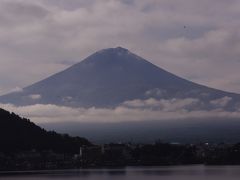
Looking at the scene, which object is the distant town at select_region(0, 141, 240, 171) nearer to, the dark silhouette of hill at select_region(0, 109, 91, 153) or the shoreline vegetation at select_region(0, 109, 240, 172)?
the shoreline vegetation at select_region(0, 109, 240, 172)

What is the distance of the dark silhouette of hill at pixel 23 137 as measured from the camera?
51.4 m

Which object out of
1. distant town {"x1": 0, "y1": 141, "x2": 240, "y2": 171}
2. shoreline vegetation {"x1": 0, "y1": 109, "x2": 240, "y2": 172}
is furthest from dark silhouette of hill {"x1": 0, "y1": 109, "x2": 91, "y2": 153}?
distant town {"x1": 0, "y1": 141, "x2": 240, "y2": 171}

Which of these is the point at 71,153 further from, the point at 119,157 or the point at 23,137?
the point at 23,137

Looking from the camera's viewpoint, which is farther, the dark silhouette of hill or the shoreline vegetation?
the dark silhouette of hill

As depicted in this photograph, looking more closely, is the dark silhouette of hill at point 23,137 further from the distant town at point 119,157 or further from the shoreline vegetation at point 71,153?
the distant town at point 119,157

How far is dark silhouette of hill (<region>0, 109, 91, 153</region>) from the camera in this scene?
2025 inches

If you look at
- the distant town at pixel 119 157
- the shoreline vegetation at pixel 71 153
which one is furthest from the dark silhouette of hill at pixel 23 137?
the distant town at pixel 119 157

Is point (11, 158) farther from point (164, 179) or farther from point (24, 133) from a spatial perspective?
point (164, 179)

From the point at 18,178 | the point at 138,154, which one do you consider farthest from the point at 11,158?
the point at 18,178

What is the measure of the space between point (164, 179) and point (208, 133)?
60.2 meters

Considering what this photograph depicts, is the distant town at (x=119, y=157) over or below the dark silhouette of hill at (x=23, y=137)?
below

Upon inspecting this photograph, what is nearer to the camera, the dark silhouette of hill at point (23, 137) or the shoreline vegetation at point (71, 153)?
the shoreline vegetation at point (71, 153)

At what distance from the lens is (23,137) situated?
52.3 metres

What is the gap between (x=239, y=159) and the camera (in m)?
51.6
